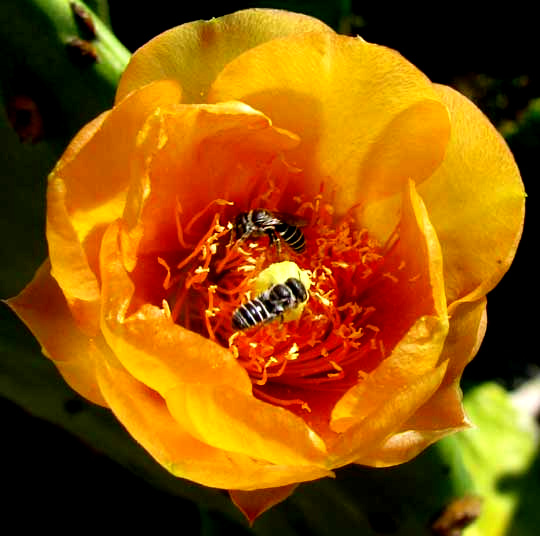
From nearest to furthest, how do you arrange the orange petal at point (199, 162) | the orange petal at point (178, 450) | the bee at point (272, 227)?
the orange petal at point (178, 450)
the orange petal at point (199, 162)
the bee at point (272, 227)

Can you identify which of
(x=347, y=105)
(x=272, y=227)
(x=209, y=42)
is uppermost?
(x=209, y=42)

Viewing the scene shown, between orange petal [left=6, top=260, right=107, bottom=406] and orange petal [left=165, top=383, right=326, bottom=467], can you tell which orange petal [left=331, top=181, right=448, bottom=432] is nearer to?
orange petal [left=165, top=383, right=326, bottom=467]

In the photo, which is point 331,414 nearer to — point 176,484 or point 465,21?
point 176,484

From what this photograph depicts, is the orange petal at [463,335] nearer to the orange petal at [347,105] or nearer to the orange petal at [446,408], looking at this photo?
the orange petal at [446,408]

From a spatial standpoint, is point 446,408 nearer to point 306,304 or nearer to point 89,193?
point 306,304

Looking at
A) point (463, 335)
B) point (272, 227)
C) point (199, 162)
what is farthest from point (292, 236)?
point (463, 335)

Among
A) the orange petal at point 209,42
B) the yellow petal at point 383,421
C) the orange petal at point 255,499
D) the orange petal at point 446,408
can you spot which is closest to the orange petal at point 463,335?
the orange petal at point 446,408

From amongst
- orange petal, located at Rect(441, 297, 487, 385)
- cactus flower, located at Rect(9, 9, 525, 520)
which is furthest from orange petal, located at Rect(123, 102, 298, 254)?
orange petal, located at Rect(441, 297, 487, 385)
